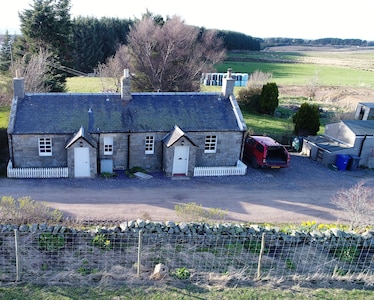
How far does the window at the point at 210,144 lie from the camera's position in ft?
79.8

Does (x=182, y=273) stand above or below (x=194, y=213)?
above

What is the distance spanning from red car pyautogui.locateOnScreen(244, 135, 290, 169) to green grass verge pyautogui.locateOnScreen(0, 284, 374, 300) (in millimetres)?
13819

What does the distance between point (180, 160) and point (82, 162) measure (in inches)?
237

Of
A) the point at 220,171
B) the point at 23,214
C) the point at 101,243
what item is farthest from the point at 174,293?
the point at 220,171

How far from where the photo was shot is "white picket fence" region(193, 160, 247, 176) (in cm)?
2409

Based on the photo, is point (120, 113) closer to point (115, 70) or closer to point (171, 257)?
point (171, 257)

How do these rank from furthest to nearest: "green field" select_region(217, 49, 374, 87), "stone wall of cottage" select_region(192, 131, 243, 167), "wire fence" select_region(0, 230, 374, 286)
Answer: "green field" select_region(217, 49, 374, 87), "stone wall of cottage" select_region(192, 131, 243, 167), "wire fence" select_region(0, 230, 374, 286)

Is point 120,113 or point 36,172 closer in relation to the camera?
point 36,172

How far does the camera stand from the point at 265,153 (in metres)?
25.1

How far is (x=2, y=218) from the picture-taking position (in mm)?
15297

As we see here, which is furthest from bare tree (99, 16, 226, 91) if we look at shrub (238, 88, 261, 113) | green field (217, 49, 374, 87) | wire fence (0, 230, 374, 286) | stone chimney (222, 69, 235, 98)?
wire fence (0, 230, 374, 286)

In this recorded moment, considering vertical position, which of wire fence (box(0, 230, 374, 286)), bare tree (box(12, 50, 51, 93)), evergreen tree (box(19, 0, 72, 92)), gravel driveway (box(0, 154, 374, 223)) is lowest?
gravel driveway (box(0, 154, 374, 223))

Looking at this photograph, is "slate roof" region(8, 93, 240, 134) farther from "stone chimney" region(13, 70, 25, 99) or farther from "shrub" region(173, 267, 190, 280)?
"shrub" region(173, 267, 190, 280)

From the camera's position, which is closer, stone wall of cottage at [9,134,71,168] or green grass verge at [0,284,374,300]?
green grass verge at [0,284,374,300]
